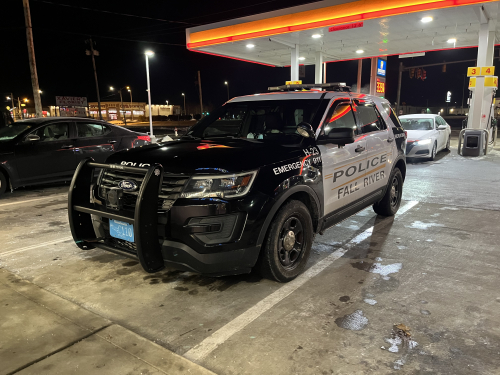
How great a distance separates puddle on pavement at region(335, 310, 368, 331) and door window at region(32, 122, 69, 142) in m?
7.44

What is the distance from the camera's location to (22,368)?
8.34 ft

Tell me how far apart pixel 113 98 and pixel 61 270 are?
105454mm

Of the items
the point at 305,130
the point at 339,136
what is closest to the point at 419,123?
the point at 339,136

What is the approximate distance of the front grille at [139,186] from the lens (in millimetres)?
3215

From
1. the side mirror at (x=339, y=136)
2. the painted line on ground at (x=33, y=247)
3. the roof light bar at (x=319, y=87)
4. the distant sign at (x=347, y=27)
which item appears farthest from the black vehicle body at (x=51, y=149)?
Answer: the distant sign at (x=347, y=27)

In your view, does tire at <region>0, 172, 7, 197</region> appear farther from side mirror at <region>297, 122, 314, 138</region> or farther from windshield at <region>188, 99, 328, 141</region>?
side mirror at <region>297, 122, 314, 138</region>

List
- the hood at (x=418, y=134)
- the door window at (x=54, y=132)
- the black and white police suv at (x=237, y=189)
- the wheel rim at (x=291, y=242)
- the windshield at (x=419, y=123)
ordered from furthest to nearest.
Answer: the windshield at (x=419, y=123) < the hood at (x=418, y=134) < the door window at (x=54, y=132) < the wheel rim at (x=291, y=242) < the black and white police suv at (x=237, y=189)

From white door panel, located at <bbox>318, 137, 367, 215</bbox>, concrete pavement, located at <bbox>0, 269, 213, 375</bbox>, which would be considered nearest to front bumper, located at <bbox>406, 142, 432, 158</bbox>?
white door panel, located at <bbox>318, 137, 367, 215</bbox>

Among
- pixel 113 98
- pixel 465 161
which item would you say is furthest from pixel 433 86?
pixel 465 161

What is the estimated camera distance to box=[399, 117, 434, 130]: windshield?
13.2 m

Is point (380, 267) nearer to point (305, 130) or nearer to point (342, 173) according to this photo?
point (342, 173)

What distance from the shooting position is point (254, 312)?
10.8ft

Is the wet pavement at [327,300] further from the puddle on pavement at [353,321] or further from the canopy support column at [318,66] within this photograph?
the canopy support column at [318,66]

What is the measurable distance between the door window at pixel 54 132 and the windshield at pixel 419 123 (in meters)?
10.8
